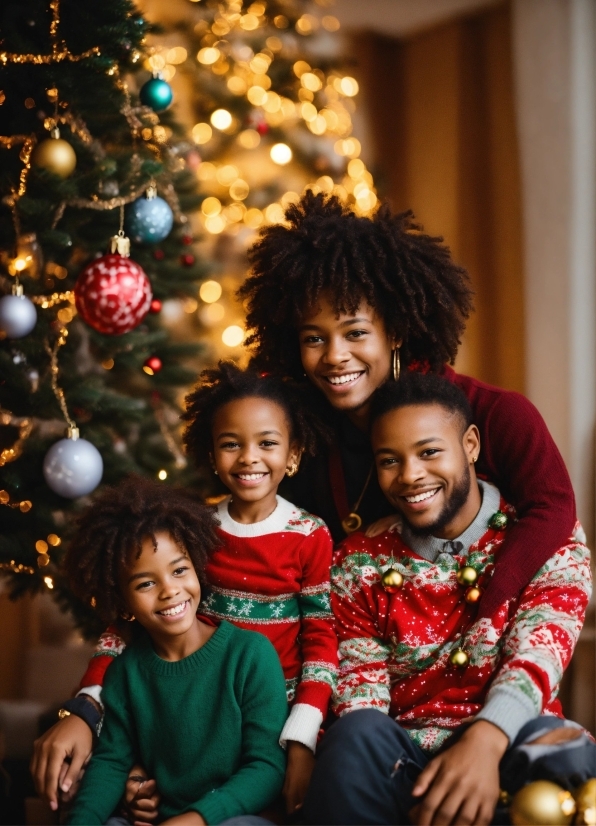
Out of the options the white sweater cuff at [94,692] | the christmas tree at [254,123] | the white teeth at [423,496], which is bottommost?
the white sweater cuff at [94,692]

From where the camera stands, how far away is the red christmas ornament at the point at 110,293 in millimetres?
2062

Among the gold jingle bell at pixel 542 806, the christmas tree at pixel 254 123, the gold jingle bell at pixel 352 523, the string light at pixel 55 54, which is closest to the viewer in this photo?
the gold jingle bell at pixel 542 806

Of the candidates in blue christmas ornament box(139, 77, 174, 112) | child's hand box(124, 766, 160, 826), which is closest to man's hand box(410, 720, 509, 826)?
child's hand box(124, 766, 160, 826)

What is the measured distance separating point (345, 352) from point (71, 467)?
77cm

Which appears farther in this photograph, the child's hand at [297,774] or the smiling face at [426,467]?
the smiling face at [426,467]

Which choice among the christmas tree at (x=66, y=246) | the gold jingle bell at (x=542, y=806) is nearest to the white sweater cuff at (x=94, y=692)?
the christmas tree at (x=66, y=246)

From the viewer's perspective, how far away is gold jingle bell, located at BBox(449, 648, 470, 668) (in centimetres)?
154

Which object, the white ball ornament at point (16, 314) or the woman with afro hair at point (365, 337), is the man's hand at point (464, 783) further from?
the white ball ornament at point (16, 314)

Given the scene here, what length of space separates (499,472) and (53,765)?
1.01 meters

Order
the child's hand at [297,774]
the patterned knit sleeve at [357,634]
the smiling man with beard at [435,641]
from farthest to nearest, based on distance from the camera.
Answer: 1. the patterned knit sleeve at [357,634]
2. the child's hand at [297,774]
3. the smiling man with beard at [435,641]

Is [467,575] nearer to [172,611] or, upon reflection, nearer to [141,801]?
[172,611]

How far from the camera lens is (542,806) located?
3.97 feet

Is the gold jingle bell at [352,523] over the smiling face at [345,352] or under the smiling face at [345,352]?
under

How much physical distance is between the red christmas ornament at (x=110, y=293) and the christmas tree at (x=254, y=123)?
1108 mm
